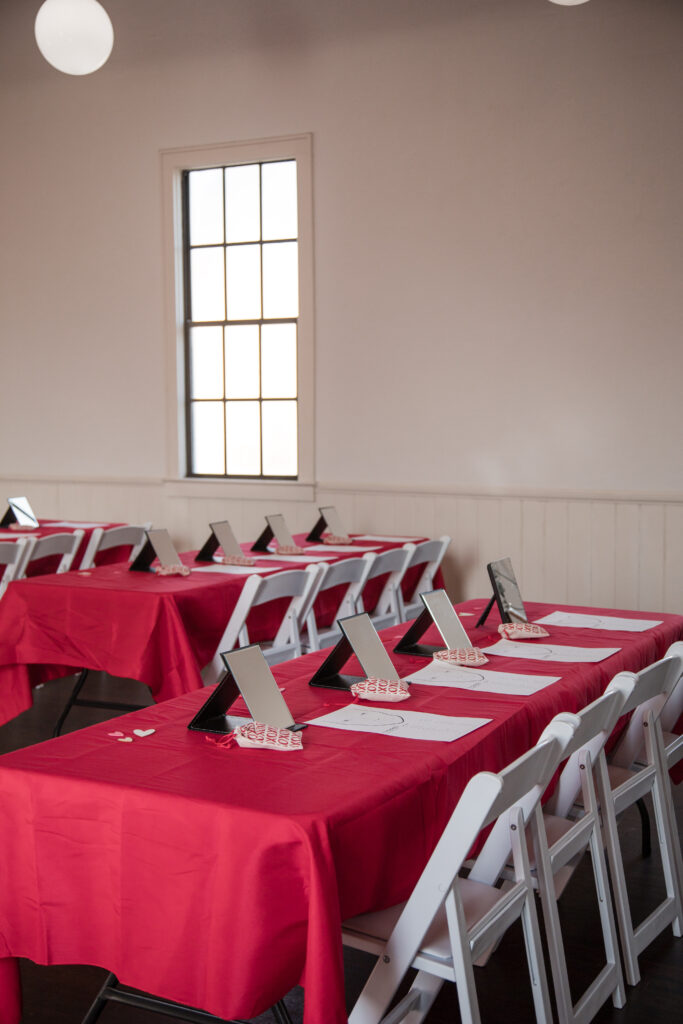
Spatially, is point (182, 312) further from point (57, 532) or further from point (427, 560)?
point (427, 560)

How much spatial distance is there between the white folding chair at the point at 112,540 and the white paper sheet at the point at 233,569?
1.31m

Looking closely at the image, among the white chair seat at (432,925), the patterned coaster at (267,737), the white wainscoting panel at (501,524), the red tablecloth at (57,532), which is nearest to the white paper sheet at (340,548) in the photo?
the white wainscoting panel at (501,524)

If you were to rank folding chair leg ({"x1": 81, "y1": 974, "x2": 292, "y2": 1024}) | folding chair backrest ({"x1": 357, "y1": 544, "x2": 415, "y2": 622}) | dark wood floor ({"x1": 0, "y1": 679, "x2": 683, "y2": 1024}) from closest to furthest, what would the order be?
folding chair leg ({"x1": 81, "y1": 974, "x2": 292, "y2": 1024})
dark wood floor ({"x1": 0, "y1": 679, "x2": 683, "y2": 1024})
folding chair backrest ({"x1": 357, "y1": 544, "x2": 415, "y2": 622})

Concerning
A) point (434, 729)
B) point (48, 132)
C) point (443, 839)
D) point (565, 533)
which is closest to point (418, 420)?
point (565, 533)

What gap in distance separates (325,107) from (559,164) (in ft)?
5.82

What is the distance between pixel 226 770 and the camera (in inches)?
83.5

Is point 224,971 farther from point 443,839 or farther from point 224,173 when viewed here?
point 224,173

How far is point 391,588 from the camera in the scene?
5.47m

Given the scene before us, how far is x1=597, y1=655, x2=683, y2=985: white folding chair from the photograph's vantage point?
266 centimetres

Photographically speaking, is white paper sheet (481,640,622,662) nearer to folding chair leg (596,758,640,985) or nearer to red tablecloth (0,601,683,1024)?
folding chair leg (596,758,640,985)

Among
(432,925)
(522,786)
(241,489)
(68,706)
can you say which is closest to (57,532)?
(241,489)

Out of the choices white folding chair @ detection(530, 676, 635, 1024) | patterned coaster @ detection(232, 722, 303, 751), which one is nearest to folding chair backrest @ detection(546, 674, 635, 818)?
white folding chair @ detection(530, 676, 635, 1024)

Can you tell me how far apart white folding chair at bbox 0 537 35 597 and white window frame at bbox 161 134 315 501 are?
2.27 metres

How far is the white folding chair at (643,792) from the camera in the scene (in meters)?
2.66
